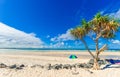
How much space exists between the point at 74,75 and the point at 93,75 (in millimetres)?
1425

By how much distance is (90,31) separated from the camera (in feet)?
67.4

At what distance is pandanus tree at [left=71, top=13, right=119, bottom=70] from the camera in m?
19.0

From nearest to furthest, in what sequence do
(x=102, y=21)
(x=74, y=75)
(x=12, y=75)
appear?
(x=12, y=75)
(x=74, y=75)
(x=102, y=21)

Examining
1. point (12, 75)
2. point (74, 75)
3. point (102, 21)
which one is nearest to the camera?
point (12, 75)

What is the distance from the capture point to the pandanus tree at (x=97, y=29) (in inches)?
749

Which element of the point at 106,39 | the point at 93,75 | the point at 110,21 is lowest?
the point at 93,75

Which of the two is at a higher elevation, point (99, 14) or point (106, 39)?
point (99, 14)

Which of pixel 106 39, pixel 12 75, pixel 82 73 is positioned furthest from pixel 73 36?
pixel 12 75

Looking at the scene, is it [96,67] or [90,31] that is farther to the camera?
[90,31]

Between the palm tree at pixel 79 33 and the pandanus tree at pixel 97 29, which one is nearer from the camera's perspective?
the pandanus tree at pixel 97 29

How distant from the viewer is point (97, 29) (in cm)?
1988

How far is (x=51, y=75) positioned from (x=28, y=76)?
159 centimetres

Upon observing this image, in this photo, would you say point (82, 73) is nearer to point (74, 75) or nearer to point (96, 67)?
point (74, 75)

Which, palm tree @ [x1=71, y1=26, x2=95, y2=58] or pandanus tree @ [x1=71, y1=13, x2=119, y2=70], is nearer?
pandanus tree @ [x1=71, y1=13, x2=119, y2=70]
